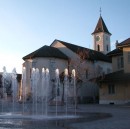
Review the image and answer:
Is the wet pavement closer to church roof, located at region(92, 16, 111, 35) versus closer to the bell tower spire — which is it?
the bell tower spire

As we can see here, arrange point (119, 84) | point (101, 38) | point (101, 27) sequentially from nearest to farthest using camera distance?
1. point (119, 84)
2. point (101, 38)
3. point (101, 27)

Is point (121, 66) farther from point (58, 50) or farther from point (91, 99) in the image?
point (58, 50)

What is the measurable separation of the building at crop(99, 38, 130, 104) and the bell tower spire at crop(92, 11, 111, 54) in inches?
1310

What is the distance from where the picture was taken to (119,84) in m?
41.3

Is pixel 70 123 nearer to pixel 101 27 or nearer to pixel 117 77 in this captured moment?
pixel 117 77

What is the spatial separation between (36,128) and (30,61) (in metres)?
39.8

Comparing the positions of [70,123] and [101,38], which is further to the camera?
[101,38]

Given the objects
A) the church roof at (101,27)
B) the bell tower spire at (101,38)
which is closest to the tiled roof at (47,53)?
the bell tower spire at (101,38)

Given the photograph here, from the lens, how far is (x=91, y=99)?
53.4 m

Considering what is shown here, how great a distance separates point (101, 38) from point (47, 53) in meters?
29.5

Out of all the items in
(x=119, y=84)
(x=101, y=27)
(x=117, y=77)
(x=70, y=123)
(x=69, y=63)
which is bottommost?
(x=70, y=123)

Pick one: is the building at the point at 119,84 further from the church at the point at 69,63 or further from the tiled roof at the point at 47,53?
the tiled roof at the point at 47,53

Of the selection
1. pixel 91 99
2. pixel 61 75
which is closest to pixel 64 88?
pixel 61 75

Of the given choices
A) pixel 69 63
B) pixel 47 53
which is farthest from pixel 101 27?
pixel 47 53
